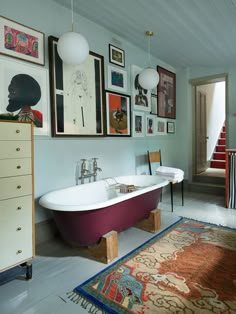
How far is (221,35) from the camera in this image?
298cm

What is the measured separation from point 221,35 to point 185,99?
A: 5.94 ft

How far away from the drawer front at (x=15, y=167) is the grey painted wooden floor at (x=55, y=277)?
0.85 metres

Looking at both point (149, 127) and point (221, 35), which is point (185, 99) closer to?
point (149, 127)

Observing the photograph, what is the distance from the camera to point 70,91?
270cm

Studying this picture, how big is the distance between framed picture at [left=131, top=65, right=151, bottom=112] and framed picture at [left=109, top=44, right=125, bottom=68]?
269mm

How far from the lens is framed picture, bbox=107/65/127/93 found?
3.25m

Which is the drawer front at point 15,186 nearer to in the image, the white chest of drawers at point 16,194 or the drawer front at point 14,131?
the white chest of drawers at point 16,194

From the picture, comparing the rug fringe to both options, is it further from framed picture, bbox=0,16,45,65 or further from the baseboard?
framed picture, bbox=0,16,45,65

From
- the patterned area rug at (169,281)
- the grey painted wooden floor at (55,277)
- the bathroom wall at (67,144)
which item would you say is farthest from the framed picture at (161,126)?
the patterned area rug at (169,281)

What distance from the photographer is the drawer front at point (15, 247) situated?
164cm

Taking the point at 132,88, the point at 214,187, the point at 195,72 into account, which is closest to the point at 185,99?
the point at 195,72

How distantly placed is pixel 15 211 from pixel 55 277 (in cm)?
63

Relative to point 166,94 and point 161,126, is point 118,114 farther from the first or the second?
point 166,94

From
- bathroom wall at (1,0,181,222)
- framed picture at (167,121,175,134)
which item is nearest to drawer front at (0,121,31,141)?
bathroom wall at (1,0,181,222)
